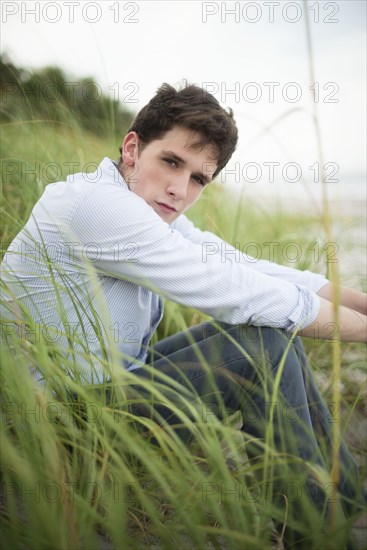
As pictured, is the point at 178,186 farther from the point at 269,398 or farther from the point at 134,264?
the point at 269,398

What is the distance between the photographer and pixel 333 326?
135 centimetres

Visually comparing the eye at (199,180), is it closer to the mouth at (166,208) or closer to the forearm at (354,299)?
the mouth at (166,208)

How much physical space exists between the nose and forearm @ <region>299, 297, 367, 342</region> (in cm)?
55

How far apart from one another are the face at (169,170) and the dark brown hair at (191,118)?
3 cm

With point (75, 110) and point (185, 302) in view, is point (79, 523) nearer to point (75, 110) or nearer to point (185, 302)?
point (185, 302)

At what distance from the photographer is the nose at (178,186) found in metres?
1.60

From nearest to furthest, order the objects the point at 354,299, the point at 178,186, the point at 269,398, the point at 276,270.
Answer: the point at 269,398, the point at 178,186, the point at 354,299, the point at 276,270

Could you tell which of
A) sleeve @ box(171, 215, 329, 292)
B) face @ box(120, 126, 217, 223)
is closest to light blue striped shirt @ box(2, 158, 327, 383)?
face @ box(120, 126, 217, 223)

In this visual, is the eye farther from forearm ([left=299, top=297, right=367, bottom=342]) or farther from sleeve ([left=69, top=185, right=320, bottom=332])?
forearm ([left=299, top=297, right=367, bottom=342])

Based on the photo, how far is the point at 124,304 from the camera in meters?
1.50

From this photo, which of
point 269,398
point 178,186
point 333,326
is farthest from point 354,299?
point 178,186

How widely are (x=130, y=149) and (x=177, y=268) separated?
0.61 m

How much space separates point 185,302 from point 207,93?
84 centimetres

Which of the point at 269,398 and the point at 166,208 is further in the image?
the point at 166,208
